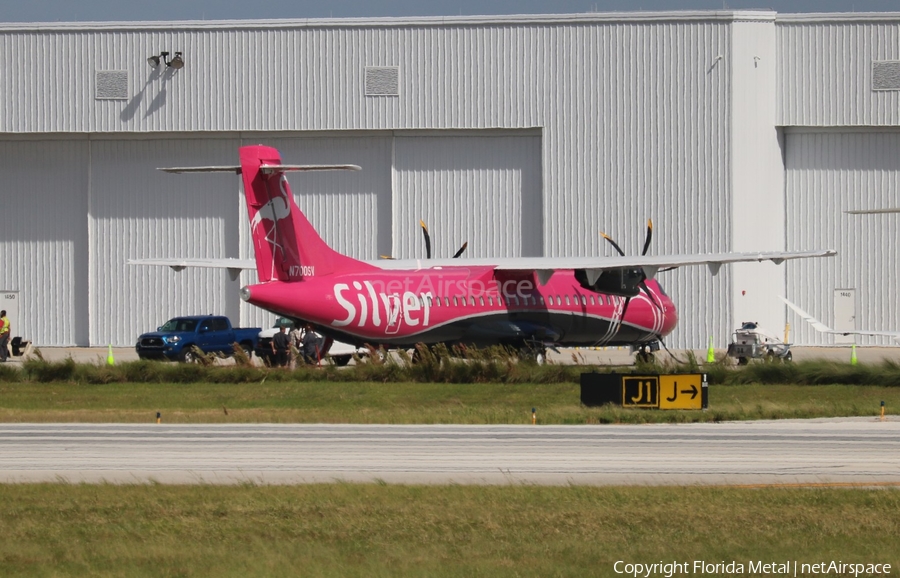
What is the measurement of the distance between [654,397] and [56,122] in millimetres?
36103

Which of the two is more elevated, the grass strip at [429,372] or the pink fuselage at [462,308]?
the pink fuselage at [462,308]

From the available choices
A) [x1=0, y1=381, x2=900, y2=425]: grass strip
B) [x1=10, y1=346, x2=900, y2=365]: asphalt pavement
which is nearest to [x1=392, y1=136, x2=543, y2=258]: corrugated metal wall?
[x1=10, y1=346, x2=900, y2=365]: asphalt pavement

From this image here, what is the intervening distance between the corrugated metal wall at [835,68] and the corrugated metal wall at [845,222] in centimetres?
84

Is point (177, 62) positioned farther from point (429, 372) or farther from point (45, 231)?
point (429, 372)

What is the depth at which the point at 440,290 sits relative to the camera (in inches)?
1335

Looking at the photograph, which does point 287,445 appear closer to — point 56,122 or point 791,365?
point 791,365

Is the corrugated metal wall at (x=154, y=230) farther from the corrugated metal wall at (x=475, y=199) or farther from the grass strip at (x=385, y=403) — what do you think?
the grass strip at (x=385, y=403)

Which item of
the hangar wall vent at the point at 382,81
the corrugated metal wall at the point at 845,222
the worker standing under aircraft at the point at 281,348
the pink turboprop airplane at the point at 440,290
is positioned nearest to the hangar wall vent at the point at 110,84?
the hangar wall vent at the point at 382,81

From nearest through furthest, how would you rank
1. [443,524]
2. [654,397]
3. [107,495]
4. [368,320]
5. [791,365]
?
1. [443,524]
2. [107,495]
3. [654,397]
4. [791,365]
5. [368,320]

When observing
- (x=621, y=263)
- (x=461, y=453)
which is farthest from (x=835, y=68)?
(x=461, y=453)

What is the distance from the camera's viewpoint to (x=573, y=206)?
4928 cm

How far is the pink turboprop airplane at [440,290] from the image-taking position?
103ft

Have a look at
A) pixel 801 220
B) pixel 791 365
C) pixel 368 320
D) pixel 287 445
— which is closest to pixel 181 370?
pixel 368 320

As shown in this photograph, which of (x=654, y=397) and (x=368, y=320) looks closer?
(x=654, y=397)
